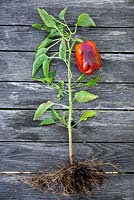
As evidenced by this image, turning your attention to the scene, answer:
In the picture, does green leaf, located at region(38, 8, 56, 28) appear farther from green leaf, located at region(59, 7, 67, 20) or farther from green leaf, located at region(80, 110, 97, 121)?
green leaf, located at region(80, 110, 97, 121)

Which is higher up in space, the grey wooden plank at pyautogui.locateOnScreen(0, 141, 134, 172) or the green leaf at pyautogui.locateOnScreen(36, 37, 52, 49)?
the green leaf at pyautogui.locateOnScreen(36, 37, 52, 49)

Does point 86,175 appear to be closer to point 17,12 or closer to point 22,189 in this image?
point 22,189

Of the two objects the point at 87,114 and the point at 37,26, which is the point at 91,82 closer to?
the point at 87,114

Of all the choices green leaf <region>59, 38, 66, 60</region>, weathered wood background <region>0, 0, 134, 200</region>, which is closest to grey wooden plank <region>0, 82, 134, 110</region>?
weathered wood background <region>0, 0, 134, 200</region>

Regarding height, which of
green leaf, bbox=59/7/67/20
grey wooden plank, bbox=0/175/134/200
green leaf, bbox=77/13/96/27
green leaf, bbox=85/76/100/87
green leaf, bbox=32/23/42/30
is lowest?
grey wooden plank, bbox=0/175/134/200

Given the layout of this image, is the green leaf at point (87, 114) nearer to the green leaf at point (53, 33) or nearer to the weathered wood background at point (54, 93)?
the weathered wood background at point (54, 93)

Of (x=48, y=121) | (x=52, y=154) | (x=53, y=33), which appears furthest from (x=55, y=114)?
(x=53, y=33)

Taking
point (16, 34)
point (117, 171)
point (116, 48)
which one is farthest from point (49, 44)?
point (117, 171)
